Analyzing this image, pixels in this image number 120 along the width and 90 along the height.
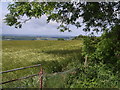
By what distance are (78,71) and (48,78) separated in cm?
190

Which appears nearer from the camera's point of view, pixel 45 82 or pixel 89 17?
pixel 45 82

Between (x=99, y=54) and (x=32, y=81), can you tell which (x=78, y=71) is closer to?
(x=99, y=54)

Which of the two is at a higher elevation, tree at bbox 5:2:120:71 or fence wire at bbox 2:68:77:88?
tree at bbox 5:2:120:71

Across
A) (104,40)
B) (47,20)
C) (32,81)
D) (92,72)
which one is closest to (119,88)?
(92,72)

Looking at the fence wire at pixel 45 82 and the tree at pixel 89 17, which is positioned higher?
the tree at pixel 89 17

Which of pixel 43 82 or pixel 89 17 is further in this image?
pixel 89 17

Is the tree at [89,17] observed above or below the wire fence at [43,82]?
above

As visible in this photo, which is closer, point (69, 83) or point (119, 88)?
point (119, 88)

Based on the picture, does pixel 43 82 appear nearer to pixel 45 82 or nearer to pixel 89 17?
pixel 45 82

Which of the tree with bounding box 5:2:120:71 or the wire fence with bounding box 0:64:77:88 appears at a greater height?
the tree with bounding box 5:2:120:71

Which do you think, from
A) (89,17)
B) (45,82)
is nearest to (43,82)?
(45,82)

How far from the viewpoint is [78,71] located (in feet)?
30.4

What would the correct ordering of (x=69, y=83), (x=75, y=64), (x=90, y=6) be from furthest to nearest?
(x=90, y=6) < (x=75, y=64) < (x=69, y=83)

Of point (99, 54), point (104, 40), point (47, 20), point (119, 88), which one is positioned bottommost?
point (119, 88)
